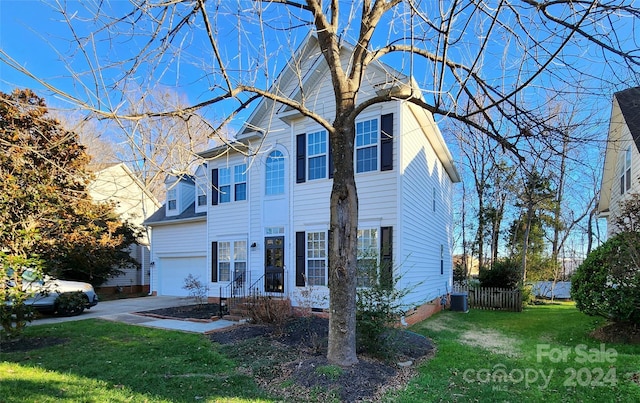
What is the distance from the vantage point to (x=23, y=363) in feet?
20.4

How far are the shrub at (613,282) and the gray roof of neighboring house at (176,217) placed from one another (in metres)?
14.1

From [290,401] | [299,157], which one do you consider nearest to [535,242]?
[299,157]

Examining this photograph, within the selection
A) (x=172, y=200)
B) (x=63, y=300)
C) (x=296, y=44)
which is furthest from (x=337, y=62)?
(x=172, y=200)

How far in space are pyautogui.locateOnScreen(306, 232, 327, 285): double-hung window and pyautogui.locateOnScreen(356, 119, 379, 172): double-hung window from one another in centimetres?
231

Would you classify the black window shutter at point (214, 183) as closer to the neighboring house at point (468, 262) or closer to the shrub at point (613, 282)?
the shrub at point (613, 282)

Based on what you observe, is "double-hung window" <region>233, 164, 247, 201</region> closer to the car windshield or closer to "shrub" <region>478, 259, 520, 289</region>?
the car windshield

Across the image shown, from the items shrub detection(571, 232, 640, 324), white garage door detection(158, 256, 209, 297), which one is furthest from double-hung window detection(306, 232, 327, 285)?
white garage door detection(158, 256, 209, 297)

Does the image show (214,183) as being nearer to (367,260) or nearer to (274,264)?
(274,264)

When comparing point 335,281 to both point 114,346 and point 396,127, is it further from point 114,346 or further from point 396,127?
point 396,127

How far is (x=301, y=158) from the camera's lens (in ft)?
38.4

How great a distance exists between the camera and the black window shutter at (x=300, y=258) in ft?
37.5

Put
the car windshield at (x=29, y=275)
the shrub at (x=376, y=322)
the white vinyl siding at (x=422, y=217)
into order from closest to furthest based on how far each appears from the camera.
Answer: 1. the shrub at (x=376, y=322)
2. the car windshield at (x=29, y=275)
3. the white vinyl siding at (x=422, y=217)

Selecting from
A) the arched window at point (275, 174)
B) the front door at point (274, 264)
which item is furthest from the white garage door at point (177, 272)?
the arched window at point (275, 174)

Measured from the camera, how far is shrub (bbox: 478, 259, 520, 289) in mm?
15633
